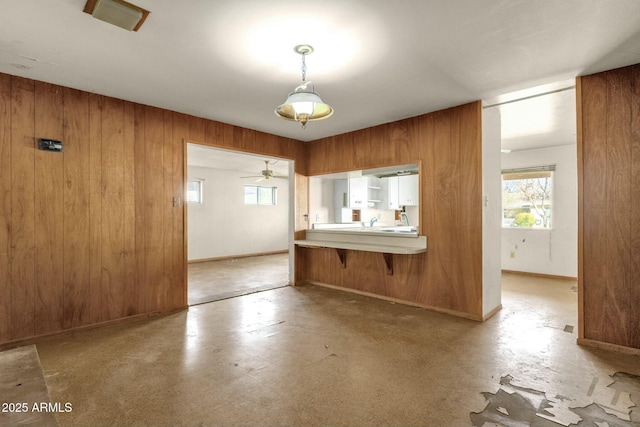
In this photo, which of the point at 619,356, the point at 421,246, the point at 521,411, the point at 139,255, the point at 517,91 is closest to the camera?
the point at 521,411

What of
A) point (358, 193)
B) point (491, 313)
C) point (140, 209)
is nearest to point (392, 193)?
point (358, 193)

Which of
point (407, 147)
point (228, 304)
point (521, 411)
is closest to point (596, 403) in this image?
point (521, 411)

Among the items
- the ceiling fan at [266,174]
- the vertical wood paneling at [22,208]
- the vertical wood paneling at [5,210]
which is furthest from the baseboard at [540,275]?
the vertical wood paneling at [5,210]

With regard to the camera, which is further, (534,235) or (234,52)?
(534,235)

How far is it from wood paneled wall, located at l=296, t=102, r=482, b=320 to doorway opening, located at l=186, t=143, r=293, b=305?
1.71 m

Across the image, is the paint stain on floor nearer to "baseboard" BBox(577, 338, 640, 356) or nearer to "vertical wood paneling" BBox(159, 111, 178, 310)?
"baseboard" BBox(577, 338, 640, 356)

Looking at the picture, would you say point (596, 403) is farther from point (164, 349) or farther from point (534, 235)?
point (534, 235)

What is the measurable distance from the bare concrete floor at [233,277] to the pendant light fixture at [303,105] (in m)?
3.11

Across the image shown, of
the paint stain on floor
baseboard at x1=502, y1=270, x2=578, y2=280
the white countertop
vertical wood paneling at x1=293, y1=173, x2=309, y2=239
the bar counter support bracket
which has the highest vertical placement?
vertical wood paneling at x1=293, y1=173, x2=309, y2=239

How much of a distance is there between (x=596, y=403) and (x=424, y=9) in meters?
2.76

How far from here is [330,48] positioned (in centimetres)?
244

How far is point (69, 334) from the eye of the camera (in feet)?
10.5

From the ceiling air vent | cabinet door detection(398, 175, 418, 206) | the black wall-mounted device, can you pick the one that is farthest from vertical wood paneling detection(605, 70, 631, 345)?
the black wall-mounted device

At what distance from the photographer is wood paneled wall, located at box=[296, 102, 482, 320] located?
3680 millimetres
